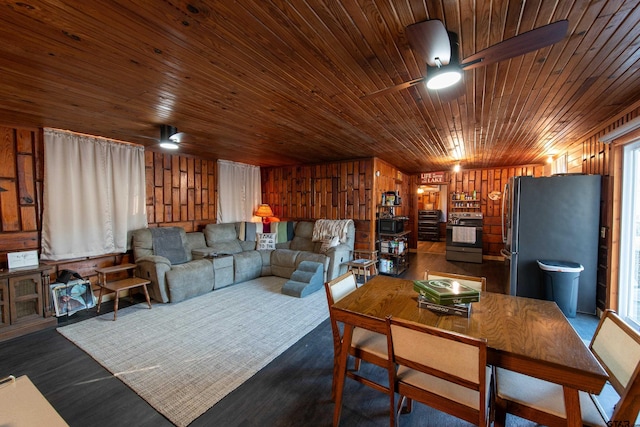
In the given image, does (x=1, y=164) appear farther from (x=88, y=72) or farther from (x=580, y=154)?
(x=580, y=154)

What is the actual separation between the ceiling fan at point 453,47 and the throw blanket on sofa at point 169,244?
14.9ft

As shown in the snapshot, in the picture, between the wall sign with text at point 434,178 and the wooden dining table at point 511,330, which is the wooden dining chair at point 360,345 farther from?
the wall sign with text at point 434,178

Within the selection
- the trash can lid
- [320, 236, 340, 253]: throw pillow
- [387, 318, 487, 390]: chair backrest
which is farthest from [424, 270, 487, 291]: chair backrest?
[320, 236, 340, 253]: throw pillow

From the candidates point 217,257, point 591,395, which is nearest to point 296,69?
point 591,395

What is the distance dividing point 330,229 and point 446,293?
3873 millimetres

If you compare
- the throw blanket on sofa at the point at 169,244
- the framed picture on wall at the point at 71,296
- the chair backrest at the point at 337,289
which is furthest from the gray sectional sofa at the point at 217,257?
the chair backrest at the point at 337,289

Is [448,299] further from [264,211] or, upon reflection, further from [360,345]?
[264,211]

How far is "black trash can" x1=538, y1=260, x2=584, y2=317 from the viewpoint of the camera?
131 inches

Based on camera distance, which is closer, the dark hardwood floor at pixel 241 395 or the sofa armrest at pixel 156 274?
A: the dark hardwood floor at pixel 241 395

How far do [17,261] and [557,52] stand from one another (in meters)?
5.64

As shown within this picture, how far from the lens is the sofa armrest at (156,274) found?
3824 millimetres

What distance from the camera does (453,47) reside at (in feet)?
5.44

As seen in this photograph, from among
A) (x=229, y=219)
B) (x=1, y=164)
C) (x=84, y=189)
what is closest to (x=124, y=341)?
(x=84, y=189)

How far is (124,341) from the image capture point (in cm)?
285
